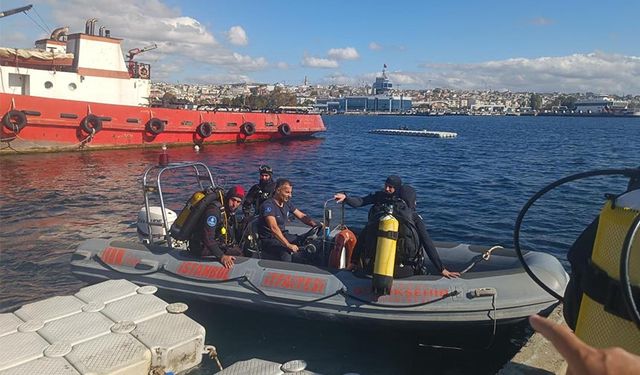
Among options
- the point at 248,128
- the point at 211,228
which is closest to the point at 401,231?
the point at 211,228

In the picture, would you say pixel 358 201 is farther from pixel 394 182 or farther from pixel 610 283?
pixel 610 283

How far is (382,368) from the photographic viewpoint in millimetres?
5680

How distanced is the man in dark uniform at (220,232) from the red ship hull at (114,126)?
16.3 meters

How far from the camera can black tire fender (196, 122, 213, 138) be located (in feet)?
90.1

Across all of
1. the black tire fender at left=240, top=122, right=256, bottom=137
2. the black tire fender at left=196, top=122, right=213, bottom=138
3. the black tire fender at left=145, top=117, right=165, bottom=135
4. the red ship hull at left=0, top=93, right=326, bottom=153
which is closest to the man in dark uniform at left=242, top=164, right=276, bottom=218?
the red ship hull at left=0, top=93, right=326, bottom=153

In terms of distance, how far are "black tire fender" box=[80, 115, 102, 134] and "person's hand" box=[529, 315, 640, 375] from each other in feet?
79.7

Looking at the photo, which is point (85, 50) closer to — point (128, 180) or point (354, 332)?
point (128, 180)

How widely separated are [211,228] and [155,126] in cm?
2032

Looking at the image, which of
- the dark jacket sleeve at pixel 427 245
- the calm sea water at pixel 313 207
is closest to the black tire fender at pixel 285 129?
the calm sea water at pixel 313 207

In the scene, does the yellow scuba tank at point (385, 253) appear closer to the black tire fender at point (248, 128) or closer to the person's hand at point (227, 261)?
the person's hand at point (227, 261)

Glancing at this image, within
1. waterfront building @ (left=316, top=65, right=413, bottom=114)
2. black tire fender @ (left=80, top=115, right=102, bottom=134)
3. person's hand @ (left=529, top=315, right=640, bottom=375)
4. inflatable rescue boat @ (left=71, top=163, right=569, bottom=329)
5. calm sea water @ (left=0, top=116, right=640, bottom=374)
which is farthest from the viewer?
waterfront building @ (left=316, top=65, right=413, bottom=114)

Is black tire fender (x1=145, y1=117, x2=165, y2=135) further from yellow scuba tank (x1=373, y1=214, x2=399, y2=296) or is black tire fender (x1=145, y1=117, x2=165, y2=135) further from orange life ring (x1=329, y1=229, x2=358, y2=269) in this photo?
yellow scuba tank (x1=373, y1=214, x2=399, y2=296)

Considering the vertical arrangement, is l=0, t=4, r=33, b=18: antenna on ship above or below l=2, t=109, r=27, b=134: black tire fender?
above

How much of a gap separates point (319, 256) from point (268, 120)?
25.1 metres
